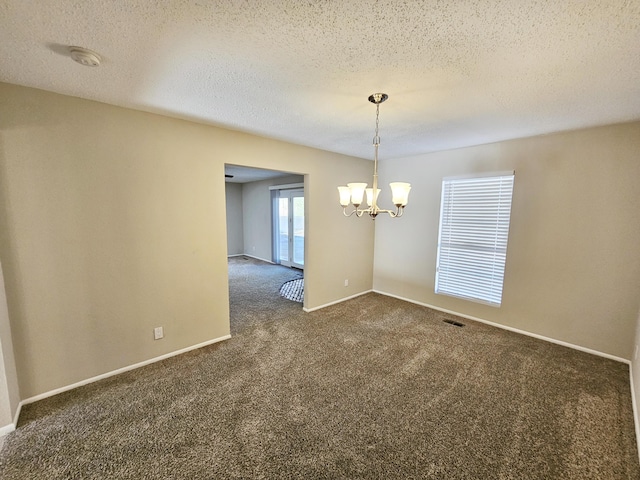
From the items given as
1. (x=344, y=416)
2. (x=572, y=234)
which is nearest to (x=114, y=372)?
(x=344, y=416)

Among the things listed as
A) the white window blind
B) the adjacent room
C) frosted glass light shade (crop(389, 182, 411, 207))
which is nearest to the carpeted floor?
the adjacent room

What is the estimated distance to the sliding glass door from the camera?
669 cm

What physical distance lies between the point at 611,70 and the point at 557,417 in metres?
2.35

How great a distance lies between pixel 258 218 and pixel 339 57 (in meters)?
6.58

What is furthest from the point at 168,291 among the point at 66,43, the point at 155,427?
the point at 66,43

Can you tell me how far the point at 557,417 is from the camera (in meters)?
1.96

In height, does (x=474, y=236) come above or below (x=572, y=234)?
below

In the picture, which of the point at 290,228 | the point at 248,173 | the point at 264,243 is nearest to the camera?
the point at 248,173

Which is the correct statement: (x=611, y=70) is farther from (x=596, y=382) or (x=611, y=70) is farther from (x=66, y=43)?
(x=66, y=43)

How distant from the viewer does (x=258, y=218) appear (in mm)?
7809

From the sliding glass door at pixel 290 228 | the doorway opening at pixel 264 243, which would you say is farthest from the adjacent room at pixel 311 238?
the sliding glass door at pixel 290 228

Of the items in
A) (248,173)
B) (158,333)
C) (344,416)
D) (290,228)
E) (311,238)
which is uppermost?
(248,173)

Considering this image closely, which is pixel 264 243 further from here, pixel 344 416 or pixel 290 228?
pixel 344 416

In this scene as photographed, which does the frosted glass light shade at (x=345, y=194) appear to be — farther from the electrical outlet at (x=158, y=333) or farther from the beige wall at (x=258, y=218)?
the beige wall at (x=258, y=218)
